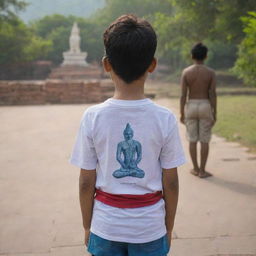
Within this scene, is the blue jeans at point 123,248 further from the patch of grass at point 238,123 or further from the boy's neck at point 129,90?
the patch of grass at point 238,123

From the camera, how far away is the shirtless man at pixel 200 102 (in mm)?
4371

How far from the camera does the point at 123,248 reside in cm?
157

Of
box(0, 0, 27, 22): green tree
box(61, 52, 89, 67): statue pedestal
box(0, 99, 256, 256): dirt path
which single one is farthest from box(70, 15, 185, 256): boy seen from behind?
box(61, 52, 89, 67): statue pedestal

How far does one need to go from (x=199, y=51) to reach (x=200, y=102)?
596mm

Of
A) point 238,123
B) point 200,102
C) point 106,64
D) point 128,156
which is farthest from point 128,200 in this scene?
point 238,123

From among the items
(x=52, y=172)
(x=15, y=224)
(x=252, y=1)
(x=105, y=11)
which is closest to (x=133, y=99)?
(x=15, y=224)

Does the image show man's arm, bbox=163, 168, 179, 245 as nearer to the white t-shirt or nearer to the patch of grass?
the white t-shirt

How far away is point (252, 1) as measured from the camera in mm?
9922

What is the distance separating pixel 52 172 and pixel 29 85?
33.2 ft

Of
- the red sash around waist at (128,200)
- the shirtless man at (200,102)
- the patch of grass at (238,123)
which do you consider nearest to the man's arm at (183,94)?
the shirtless man at (200,102)

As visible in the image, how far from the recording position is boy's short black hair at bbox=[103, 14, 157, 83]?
1444 mm

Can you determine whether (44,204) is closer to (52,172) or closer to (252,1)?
(52,172)

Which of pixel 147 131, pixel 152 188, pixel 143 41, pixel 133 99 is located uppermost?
pixel 143 41

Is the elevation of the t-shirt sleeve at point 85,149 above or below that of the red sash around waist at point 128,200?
above
